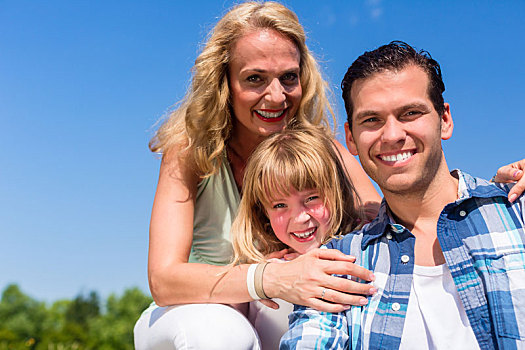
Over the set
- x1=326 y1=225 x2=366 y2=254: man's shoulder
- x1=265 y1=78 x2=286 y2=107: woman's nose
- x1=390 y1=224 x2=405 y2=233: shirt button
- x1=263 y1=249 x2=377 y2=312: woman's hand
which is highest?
x1=265 y1=78 x2=286 y2=107: woman's nose

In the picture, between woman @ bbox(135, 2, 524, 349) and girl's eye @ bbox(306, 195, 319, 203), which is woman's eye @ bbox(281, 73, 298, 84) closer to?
woman @ bbox(135, 2, 524, 349)

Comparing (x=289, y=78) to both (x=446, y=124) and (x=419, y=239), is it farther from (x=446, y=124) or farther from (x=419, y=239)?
(x=419, y=239)

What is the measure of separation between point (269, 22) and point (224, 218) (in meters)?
1.58

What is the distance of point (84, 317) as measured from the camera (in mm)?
54125

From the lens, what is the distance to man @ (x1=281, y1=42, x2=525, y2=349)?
278 cm

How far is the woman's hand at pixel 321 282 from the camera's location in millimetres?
2988

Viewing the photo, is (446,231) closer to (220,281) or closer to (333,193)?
(333,193)

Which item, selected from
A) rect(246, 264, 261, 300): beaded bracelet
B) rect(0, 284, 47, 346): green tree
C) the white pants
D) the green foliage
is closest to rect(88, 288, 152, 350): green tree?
the green foliage

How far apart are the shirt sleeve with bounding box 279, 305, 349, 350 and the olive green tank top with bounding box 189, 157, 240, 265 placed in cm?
140

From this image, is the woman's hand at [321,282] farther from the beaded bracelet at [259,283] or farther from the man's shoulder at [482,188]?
the man's shoulder at [482,188]

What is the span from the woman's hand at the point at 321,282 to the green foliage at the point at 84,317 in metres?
49.6

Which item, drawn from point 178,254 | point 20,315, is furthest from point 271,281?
point 20,315

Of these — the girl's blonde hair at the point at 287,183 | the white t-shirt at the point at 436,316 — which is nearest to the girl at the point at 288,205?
the girl's blonde hair at the point at 287,183

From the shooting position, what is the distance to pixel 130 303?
54438mm
